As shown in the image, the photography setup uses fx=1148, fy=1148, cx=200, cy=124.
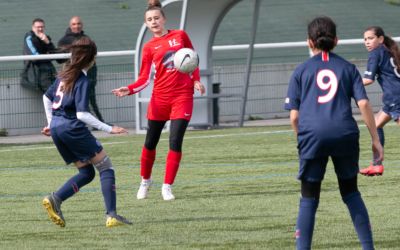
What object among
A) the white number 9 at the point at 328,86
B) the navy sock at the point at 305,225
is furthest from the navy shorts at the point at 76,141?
the white number 9 at the point at 328,86

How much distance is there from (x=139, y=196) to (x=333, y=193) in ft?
6.46

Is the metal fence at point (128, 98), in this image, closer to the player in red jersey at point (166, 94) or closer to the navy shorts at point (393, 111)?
the navy shorts at point (393, 111)

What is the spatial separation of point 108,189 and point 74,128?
0.59 m

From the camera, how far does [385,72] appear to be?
1322cm

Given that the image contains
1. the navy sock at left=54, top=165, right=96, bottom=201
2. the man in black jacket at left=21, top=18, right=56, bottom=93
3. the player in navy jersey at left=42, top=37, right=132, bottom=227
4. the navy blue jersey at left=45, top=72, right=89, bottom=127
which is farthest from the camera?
the man in black jacket at left=21, top=18, right=56, bottom=93

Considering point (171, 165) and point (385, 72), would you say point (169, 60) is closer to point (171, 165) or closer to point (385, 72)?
point (171, 165)

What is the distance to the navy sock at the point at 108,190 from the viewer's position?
972 cm

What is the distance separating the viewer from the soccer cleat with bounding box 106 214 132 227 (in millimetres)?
9695

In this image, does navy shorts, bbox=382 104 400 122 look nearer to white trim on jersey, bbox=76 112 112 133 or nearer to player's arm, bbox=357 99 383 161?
white trim on jersey, bbox=76 112 112 133

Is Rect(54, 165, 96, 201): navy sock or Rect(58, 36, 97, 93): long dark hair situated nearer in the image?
Rect(58, 36, 97, 93): long dark hair

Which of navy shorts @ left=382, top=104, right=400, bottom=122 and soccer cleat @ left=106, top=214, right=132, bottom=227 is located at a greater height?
navy shorts @ left=382, top=104, right=400, bottom=122

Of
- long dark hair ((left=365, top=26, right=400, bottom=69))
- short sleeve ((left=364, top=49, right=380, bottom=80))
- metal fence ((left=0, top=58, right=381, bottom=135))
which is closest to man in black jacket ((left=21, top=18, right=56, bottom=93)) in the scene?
metal fence ((left=0, top=58, right=381, bottom=135))

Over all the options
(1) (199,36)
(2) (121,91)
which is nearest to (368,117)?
(2) (121,91)

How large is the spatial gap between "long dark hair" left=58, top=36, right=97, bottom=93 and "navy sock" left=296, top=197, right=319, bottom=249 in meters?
2.72
